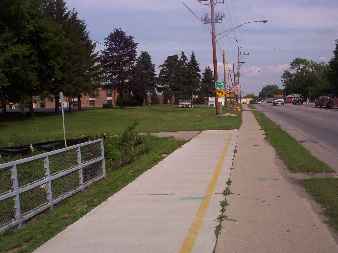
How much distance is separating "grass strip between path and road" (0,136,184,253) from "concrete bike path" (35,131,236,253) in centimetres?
22

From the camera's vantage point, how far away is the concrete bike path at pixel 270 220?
7820 mm

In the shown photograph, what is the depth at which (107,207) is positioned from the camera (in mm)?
10820

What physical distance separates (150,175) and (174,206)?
475cm

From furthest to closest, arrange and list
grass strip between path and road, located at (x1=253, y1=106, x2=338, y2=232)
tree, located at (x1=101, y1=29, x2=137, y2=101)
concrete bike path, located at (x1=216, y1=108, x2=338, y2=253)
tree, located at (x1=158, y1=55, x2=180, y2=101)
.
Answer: tree, located at (x1=158, y1=55, x2=180, y2=101) → tree, located at (x1=101, y1=29, x2=137, y2=101) → grass strip between path and road, located at (x1=253, y1=106, x2=338, y2=232) → concrete bike path, located at (x1=216, y1=108, x2=338, y2=253)

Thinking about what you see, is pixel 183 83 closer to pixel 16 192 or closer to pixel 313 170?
pixel 313 170

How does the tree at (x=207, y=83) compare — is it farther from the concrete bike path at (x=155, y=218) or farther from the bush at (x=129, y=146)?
the concrete bike path at (x=155, y=218)

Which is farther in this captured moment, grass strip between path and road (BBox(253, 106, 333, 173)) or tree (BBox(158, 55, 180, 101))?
tree (BBox(158, 55, 180, 101))

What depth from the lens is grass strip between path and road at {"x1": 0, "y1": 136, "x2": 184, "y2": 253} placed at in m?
8.45

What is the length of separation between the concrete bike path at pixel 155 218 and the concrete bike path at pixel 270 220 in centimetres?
30

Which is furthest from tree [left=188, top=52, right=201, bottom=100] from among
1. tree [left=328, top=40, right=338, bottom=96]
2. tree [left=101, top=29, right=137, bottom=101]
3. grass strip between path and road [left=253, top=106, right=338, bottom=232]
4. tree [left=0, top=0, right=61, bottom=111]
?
grass strip between path and road [left=253, top=106, right=338, bottom=232]

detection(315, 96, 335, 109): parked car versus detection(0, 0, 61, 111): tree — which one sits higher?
detection(0, 0, 61, 111): tree

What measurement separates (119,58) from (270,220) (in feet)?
365

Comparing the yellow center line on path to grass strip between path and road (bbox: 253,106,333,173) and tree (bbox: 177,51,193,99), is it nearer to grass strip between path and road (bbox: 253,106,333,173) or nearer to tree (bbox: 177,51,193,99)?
grass strip between path and road (bbox: 253,106,333,173)

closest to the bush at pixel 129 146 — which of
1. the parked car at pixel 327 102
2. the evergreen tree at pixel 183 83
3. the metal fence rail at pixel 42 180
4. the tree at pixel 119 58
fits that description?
the metal fence rail at pixel 42 180
